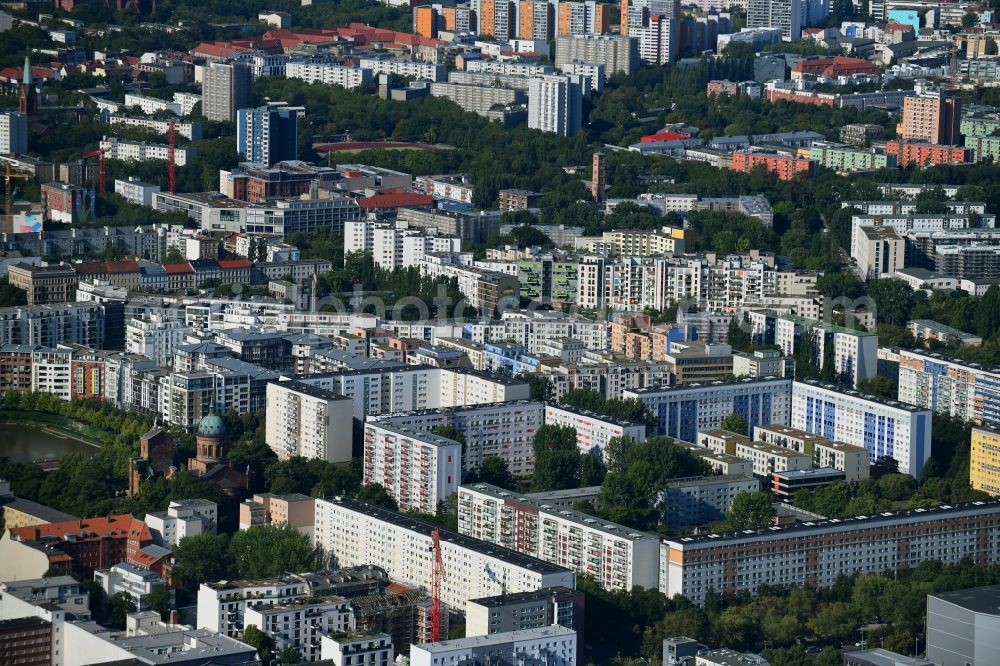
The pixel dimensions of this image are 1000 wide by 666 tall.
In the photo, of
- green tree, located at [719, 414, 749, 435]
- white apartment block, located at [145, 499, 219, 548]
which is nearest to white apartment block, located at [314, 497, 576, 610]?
white apartment block, located at [145, 499, 219, 548]

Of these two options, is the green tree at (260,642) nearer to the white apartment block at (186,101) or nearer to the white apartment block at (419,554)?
the white apartment block at (419,554)

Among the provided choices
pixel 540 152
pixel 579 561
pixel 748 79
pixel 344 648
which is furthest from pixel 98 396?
pixel 748 79

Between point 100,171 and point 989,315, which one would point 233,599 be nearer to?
point 989,315

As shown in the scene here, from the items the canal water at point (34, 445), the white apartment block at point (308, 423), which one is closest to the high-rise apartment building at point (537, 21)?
the canal water at point (34, 445)

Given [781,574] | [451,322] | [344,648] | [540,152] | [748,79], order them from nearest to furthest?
1. [344,648]
2. [781,574]
3. [451,322]
4. [540,152]
5. [748,79]

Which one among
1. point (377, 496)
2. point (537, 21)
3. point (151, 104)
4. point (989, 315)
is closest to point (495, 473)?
point (377, 496)

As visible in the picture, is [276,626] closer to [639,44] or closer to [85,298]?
[85,298]
